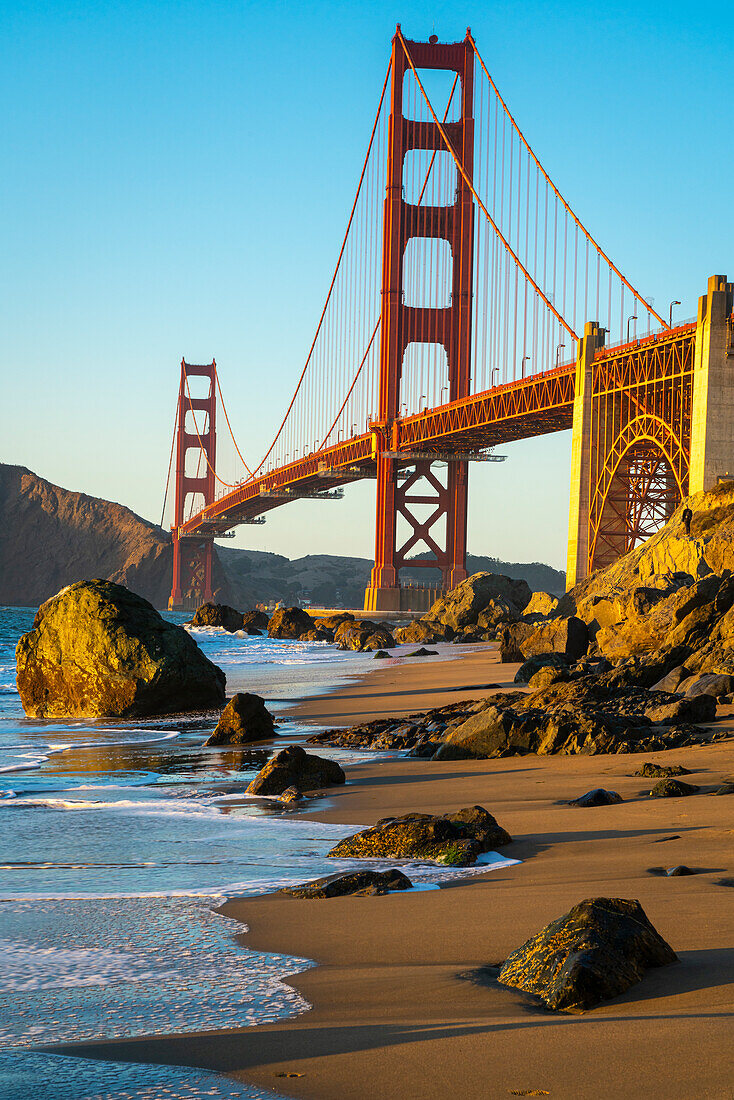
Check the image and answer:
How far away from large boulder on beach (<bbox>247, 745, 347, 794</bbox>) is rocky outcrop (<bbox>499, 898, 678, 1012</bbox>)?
13.7 feet

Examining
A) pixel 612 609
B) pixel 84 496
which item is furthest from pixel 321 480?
pixel 84 496

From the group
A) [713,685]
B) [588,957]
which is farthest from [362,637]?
[588,957]

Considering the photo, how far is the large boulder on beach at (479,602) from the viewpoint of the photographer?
1438 inches

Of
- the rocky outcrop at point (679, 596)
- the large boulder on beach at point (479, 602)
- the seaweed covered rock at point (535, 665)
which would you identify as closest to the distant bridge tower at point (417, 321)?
the large boulder on beach at point (479, 602)

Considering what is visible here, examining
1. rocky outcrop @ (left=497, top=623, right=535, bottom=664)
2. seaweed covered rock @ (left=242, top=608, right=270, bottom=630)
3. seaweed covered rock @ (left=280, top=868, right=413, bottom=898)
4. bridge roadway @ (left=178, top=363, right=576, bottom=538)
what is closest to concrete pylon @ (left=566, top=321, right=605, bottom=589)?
bridge roadway @ (left=178, top=363, right=576, bottom=538)

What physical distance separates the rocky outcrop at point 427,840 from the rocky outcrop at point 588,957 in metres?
1.91

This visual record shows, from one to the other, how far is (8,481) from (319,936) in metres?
138

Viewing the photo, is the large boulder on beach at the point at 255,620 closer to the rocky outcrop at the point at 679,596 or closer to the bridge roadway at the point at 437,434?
the bridge roadway at the point at 437,434

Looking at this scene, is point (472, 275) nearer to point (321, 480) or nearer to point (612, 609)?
point (321, 480)

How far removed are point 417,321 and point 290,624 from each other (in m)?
15.5

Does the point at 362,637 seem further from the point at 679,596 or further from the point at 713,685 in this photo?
the point at 713,685

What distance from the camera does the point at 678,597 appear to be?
1386 centimetres

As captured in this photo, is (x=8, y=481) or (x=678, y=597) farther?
(x=8, y=481)

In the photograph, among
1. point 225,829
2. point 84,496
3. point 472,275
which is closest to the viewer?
point 225,829
